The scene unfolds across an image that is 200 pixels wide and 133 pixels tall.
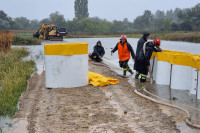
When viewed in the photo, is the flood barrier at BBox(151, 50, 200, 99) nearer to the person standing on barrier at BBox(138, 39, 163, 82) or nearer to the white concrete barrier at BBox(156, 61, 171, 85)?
the white concrete barrier at BBox(156, 61, 171, 85)

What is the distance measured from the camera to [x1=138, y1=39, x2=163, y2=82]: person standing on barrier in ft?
37.3

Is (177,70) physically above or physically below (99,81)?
above

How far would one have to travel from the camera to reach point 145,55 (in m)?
11.4

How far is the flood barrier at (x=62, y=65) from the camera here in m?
9.62

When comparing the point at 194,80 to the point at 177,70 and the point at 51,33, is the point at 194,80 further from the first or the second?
the point at 51,33

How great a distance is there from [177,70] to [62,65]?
11.4 feet

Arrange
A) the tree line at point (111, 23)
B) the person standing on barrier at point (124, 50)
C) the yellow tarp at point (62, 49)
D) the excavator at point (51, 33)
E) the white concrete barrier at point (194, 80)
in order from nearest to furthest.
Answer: the white concrete barrier at point (194, 80) < the yellow tarp at point (62, 49) < the person standing on barrier at point (124, 50) < the excavator at point (51, 33) < the tree line at point (111, 23)

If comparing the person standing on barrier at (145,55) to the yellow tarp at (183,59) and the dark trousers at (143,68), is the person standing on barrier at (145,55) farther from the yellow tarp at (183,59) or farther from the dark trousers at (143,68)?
the yellow tarp at (183,59)

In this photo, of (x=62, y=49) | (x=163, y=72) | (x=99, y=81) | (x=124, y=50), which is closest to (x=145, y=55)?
(x=163, y=72)

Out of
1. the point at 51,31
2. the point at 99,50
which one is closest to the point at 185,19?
the point at 51,31

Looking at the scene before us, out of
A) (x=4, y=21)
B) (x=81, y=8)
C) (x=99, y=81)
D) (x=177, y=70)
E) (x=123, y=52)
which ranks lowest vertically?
(x=99, y=81)

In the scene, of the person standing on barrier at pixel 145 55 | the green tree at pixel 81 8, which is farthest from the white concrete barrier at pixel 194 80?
the green tree at pixel 81 8

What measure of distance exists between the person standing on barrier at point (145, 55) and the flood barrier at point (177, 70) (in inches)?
11.6

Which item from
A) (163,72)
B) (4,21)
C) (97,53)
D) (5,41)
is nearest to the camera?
(163,72)
